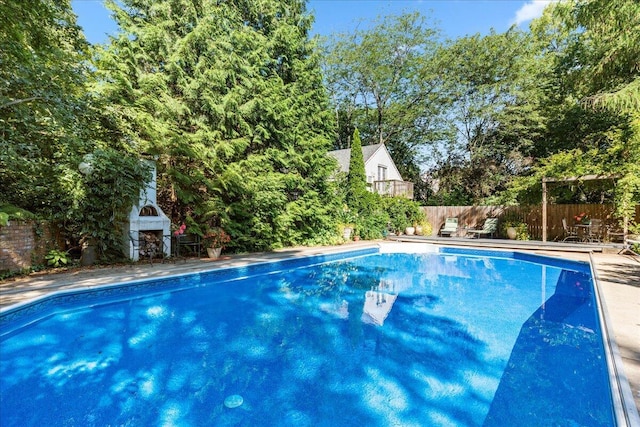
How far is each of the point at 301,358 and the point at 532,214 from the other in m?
14.5

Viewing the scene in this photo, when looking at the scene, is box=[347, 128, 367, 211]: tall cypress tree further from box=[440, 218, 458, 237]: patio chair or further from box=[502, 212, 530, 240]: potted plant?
box=[502, 212, 530, 240]: potted plant

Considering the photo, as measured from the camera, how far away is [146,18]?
9.18m

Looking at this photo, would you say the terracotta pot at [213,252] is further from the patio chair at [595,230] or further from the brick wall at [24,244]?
the patio chair at [595,230]

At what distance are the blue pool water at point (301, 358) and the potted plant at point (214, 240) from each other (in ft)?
6.74

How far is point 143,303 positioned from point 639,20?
49.7 ft

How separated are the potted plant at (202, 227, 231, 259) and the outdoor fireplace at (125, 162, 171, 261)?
3.19ft

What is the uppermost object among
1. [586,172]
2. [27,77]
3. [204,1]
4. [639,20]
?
[204,1]

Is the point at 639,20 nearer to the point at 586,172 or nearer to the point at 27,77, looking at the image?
the point at 586,172

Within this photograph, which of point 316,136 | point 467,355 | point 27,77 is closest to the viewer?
point 467,355

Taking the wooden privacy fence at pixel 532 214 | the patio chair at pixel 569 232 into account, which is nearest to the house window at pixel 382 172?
the wooden privacy fence at pixel 532 214

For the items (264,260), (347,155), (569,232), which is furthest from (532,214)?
(264,260)

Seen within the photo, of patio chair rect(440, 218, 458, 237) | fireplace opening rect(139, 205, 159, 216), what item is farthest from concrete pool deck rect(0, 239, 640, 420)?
patio chair rect(440, 218, 458, 237)

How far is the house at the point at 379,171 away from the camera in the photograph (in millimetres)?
19328

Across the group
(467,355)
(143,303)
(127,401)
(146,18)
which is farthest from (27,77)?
(467,355)
